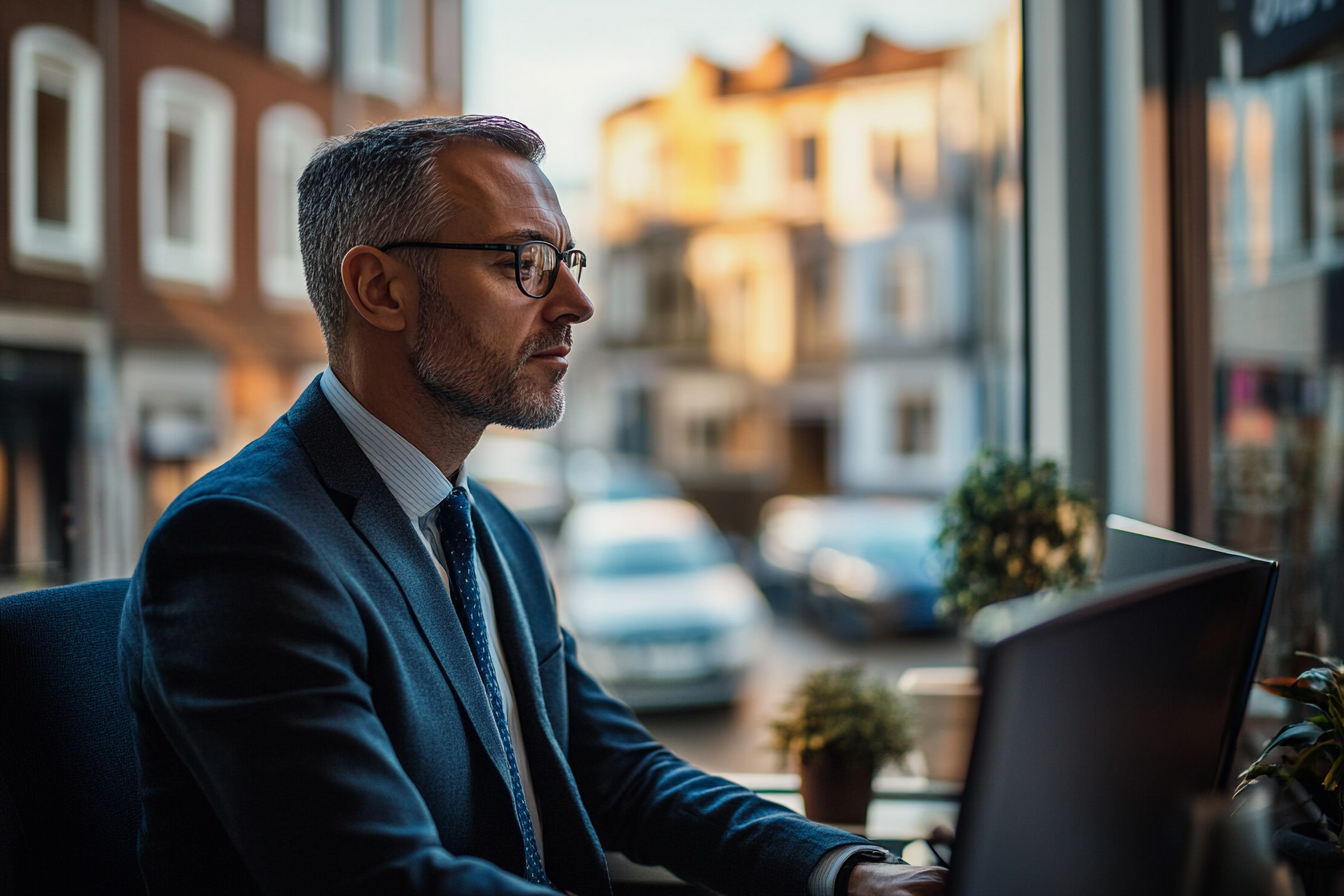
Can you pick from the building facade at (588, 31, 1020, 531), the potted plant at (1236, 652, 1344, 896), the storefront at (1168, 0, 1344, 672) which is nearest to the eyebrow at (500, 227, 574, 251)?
the potted plant at (1236, 652, 1344, 896)

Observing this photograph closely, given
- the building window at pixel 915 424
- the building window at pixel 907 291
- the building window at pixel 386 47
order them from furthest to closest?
the building window at pixel 915 424 < the building window at pixel 907 291 < the building window at pixel 386 47

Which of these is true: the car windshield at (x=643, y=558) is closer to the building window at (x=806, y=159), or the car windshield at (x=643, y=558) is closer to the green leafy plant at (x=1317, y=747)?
the green leafy plant at (x=1317, y=747)

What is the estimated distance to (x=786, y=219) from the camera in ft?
43.9

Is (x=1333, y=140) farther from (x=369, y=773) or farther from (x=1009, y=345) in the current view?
(x=369, y=773)

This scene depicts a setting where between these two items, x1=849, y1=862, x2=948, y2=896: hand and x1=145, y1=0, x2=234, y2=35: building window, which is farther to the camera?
x1=145, y1=0, x2=234, y2=35: building window

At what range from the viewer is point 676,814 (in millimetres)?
1221

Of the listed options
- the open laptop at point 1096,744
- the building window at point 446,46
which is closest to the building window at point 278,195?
the building window at point 446,46

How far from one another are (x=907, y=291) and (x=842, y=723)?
1284 centimetres

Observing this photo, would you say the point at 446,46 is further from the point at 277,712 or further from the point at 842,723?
the point at 277,712

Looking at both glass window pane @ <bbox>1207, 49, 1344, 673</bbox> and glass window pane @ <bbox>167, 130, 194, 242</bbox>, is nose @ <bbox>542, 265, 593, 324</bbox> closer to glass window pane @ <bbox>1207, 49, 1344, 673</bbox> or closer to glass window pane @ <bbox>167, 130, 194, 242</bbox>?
glass window pane @ <bbox>1207, 49, 1344, 673</bbox>

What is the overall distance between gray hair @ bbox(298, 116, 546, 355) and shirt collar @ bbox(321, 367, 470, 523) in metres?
0.08

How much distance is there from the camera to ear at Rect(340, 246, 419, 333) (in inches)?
44.4

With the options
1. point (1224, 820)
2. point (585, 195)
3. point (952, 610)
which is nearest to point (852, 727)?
point (952, 610)

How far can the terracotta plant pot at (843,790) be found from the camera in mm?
1812
